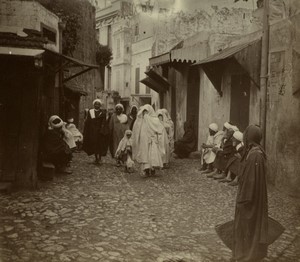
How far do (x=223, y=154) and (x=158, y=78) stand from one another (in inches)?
380

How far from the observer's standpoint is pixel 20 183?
27.1ft

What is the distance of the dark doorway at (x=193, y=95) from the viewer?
16.0 metres

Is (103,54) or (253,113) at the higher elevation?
(103,54)

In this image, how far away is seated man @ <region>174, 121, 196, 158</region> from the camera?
14102 millimetres

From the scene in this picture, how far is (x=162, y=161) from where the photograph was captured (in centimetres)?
1134

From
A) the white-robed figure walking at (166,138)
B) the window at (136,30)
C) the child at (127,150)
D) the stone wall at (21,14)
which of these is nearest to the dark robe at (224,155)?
the white-robed figure walking at (166,138)

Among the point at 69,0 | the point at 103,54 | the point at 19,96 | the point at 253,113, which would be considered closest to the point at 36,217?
the point at 19,96

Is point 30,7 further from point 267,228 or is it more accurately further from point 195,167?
point 267,228

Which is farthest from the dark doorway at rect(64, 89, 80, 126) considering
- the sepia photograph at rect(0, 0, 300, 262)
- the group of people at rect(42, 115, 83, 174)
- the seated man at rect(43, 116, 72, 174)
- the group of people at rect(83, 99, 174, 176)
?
the seated man at rect(43, 116, 72, 174)

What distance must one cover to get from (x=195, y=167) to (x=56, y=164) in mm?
3840

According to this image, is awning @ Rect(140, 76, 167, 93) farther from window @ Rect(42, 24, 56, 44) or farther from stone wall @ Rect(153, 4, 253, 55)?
window @ Rect(42, 24, 56, 44)

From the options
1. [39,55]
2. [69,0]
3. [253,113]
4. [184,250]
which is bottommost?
[184,250]

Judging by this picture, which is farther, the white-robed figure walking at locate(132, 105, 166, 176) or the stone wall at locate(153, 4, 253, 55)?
the stone wall at locate(153, 4, 253, 55)

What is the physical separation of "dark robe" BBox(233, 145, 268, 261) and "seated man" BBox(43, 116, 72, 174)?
576cm
